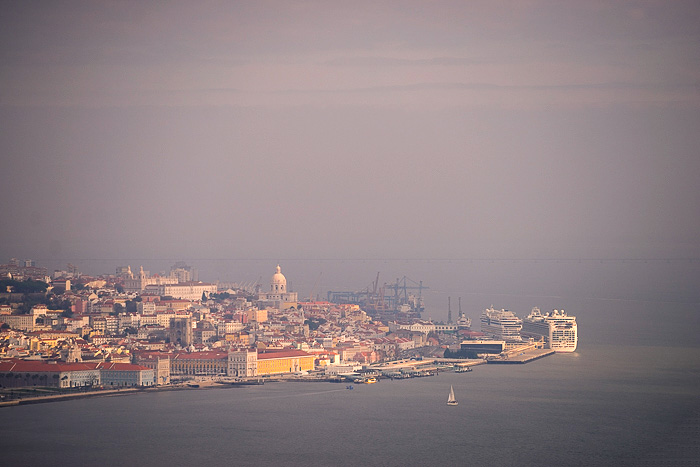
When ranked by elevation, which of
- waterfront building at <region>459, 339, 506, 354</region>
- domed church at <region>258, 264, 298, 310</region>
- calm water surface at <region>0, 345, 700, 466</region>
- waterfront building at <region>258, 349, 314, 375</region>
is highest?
domed church at <region>258, 264, 298, 310</region>

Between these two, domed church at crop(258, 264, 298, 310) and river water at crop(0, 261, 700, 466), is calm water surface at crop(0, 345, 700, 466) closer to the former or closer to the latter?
river water at crop(0, 261, 700, 466)

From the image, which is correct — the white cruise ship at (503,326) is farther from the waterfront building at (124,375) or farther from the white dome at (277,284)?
the waterfront building at (124,375)

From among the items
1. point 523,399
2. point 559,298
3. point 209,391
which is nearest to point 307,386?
point 209,391

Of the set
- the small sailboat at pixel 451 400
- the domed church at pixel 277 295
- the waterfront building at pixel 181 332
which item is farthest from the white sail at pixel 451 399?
the domed church at pixel 277 295

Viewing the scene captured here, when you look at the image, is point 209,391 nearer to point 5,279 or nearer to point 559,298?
point 5,279

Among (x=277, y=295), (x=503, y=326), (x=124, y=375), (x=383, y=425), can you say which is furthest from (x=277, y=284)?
(x=383, y=425)

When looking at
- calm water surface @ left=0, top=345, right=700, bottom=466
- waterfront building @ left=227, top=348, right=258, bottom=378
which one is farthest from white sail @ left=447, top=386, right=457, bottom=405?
waterfront building @ left=227, top=348, right=258, bottom=378
